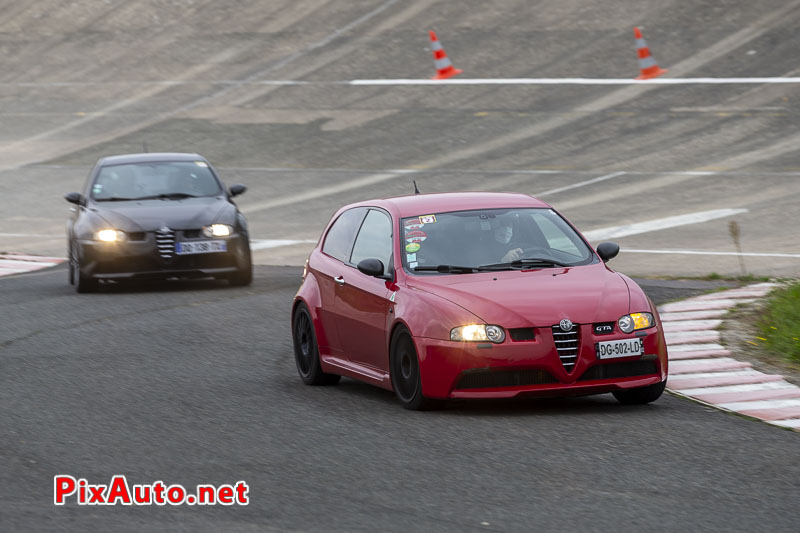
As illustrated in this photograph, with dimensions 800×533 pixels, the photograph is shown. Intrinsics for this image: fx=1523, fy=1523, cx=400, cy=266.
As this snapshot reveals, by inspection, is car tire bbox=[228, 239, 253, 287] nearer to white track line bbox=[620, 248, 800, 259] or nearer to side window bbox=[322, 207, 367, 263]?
white track line bbox=[620, 248, 800, 259]

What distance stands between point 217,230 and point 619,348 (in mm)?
8709

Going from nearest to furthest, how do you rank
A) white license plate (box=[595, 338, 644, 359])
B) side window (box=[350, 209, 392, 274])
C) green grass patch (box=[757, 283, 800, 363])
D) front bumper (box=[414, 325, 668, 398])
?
front bumper (box=[414, 325, 668, 398]), white license plate (box=[595, 338, 644, 359]), side window (box=[350, 209, 392, 274]), green grass patch (box=[757, 283, 800, 363])

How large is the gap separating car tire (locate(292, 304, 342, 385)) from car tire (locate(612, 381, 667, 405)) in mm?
2257

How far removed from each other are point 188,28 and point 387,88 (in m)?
9.56

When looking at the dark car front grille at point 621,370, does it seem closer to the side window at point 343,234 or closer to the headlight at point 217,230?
the side window at point 343,234

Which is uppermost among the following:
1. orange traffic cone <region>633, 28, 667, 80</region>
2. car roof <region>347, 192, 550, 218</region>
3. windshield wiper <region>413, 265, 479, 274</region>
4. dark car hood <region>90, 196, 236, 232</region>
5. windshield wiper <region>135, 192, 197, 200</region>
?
orange traffic cone <region>633, 28, 667, 80</region>

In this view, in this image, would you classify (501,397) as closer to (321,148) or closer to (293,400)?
(293,400)

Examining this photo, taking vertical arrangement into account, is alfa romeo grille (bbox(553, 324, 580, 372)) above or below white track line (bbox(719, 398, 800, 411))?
above

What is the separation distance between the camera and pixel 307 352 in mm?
10992

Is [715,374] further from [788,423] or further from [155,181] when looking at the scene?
[155,181]

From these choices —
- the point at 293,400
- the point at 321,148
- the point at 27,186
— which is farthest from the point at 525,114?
the point at 293,400

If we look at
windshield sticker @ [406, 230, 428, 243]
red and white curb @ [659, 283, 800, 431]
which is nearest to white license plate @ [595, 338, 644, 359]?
red and white curb @ [659, 283, 800, 431]

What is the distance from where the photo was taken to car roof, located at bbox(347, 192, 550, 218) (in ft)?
33.9

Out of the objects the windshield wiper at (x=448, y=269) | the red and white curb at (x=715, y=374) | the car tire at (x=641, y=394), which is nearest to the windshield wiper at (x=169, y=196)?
the red and white curb at (x=715, y=374)
